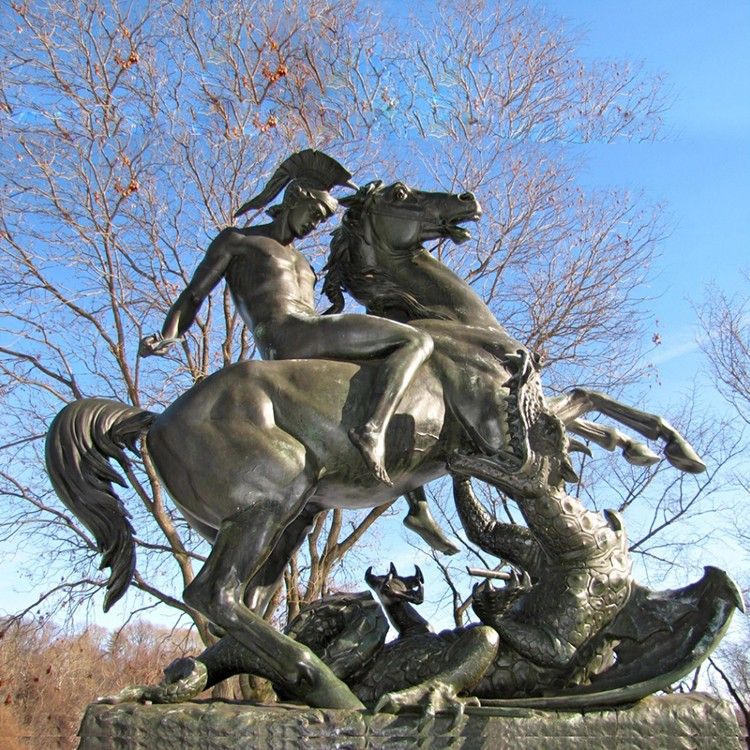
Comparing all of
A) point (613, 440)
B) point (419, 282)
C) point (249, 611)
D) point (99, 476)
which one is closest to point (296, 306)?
point (419, 282)

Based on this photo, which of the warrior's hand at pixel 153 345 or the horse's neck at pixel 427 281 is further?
the horse's neck at pixel 427 281

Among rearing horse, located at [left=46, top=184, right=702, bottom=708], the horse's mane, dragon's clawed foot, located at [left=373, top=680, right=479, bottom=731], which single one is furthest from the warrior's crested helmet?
dragon's clawed foot, located at [left=373, top=680, right=479, bottom=731]

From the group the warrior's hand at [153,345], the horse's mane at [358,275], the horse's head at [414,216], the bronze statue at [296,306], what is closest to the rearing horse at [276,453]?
the bronze statue at [296,306]

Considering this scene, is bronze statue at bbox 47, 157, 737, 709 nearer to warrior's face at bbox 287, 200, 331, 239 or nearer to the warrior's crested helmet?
warrior's face at bbox 287, 200, 331, 239

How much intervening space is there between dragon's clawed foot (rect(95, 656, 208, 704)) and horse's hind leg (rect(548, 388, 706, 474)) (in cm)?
182

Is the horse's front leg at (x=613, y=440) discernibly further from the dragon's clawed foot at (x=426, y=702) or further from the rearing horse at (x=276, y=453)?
the dragon's clawed foot at (x=426, y=702)

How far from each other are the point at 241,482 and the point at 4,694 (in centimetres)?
1568

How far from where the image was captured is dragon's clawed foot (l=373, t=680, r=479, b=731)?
A: 103 inches

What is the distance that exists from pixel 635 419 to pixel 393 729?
6.01ft

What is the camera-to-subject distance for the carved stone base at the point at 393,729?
8.47ft

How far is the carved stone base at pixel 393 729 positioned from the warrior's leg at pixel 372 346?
2.89ft

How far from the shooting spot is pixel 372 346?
3377mm

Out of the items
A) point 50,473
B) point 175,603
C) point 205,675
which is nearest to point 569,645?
point 205,675

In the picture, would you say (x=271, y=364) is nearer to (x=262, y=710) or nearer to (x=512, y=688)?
(x=262, y=710)
